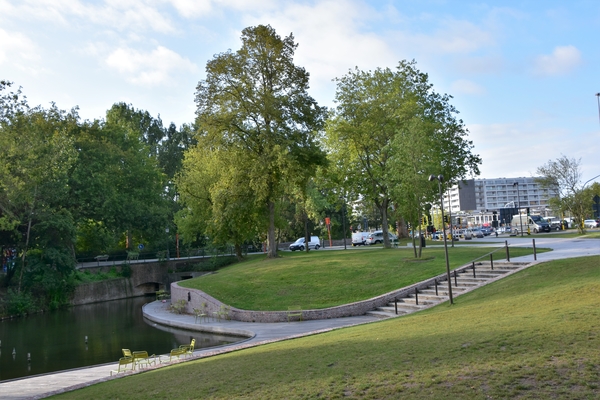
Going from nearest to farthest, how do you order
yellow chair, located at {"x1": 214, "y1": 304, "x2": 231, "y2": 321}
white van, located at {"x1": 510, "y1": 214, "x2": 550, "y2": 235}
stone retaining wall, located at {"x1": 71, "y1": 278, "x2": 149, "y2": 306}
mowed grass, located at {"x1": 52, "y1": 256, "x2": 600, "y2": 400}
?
mowed grass, located at {"x1": 52, "y1": 256, "x2": 600, "y2": 400}, yellow chair, located at {"x1": 214, "y1": 304, "x2": 231, "y2": 321}, stone retaining wall, located at {"x1": 71, "y1": 278, "x2": 149, "y2": 306}, white van, located at {"x1": 510, "y1": 214, "x2": 550, "y2": 235}

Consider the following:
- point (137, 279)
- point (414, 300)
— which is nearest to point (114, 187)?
point (137, 279)

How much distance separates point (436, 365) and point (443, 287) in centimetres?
1627

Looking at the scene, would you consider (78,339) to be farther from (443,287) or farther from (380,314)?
(443,287)

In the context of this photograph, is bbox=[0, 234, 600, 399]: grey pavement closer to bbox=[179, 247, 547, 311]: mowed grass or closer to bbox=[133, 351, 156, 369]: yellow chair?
bbox=[133, 351, 156, 369]: yellow chair

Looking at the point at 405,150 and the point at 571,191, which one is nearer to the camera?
the point at 405,150

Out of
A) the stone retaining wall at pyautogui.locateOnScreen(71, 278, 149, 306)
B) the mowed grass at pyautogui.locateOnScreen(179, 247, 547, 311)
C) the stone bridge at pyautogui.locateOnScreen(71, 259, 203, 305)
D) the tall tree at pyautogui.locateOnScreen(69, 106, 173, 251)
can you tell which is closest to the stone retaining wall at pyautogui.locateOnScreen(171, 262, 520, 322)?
the mowed grass at pyautogui.locateOnScreen(179, 247, 547, 311)

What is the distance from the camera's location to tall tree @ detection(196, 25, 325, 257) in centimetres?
4009

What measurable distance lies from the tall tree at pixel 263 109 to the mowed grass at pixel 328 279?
294 inches

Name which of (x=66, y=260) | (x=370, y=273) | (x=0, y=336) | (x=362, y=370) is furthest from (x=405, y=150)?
(x=66, y=260)

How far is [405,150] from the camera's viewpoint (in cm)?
2986

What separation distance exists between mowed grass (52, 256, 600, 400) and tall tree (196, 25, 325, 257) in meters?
25.5

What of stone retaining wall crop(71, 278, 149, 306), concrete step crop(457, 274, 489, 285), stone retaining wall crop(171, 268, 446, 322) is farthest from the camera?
stone retaining wall crop(71, 278, 149, 306)

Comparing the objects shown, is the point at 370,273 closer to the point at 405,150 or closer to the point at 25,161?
the point at 405,150

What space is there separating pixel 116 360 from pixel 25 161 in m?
23.4
